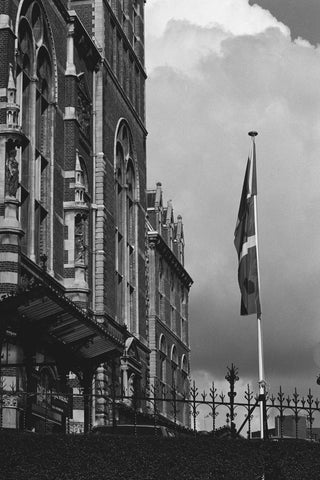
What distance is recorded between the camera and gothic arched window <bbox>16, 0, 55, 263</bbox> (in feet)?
127

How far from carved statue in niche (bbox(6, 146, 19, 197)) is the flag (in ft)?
27.1

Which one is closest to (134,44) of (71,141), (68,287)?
(71,141)

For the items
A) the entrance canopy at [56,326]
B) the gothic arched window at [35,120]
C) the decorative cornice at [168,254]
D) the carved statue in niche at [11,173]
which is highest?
the decorative cornice at [168,254]

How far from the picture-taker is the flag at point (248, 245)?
1142 inches

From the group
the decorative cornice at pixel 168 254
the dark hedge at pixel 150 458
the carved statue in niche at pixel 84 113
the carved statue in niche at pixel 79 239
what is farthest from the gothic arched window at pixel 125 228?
the dark hedge at pixel 150 458

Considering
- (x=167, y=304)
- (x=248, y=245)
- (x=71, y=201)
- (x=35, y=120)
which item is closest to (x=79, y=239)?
(x=71, y=201)

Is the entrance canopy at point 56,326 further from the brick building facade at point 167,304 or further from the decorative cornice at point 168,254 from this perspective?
the decorative cornice at point 168,254

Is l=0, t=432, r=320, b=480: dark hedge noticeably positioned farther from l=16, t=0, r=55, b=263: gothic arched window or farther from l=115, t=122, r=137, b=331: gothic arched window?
l=115, t=122, r=137, b=331: gothic arched window

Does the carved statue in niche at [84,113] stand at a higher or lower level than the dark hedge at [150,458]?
higher

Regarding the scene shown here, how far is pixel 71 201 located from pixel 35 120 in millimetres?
4383

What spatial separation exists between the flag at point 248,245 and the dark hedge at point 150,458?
482 centimetres

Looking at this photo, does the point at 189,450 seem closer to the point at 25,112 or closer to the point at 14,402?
the point at 14,402

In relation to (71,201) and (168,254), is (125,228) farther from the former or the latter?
(168,254)

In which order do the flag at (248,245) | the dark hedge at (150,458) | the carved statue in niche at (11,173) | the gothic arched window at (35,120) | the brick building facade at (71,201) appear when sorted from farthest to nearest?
the gothic arched window at (35,120), the carved statue in niche at (11,173), the brick building facade at (71,201), the flag at (248,245), the dark hedge at (150,458)
